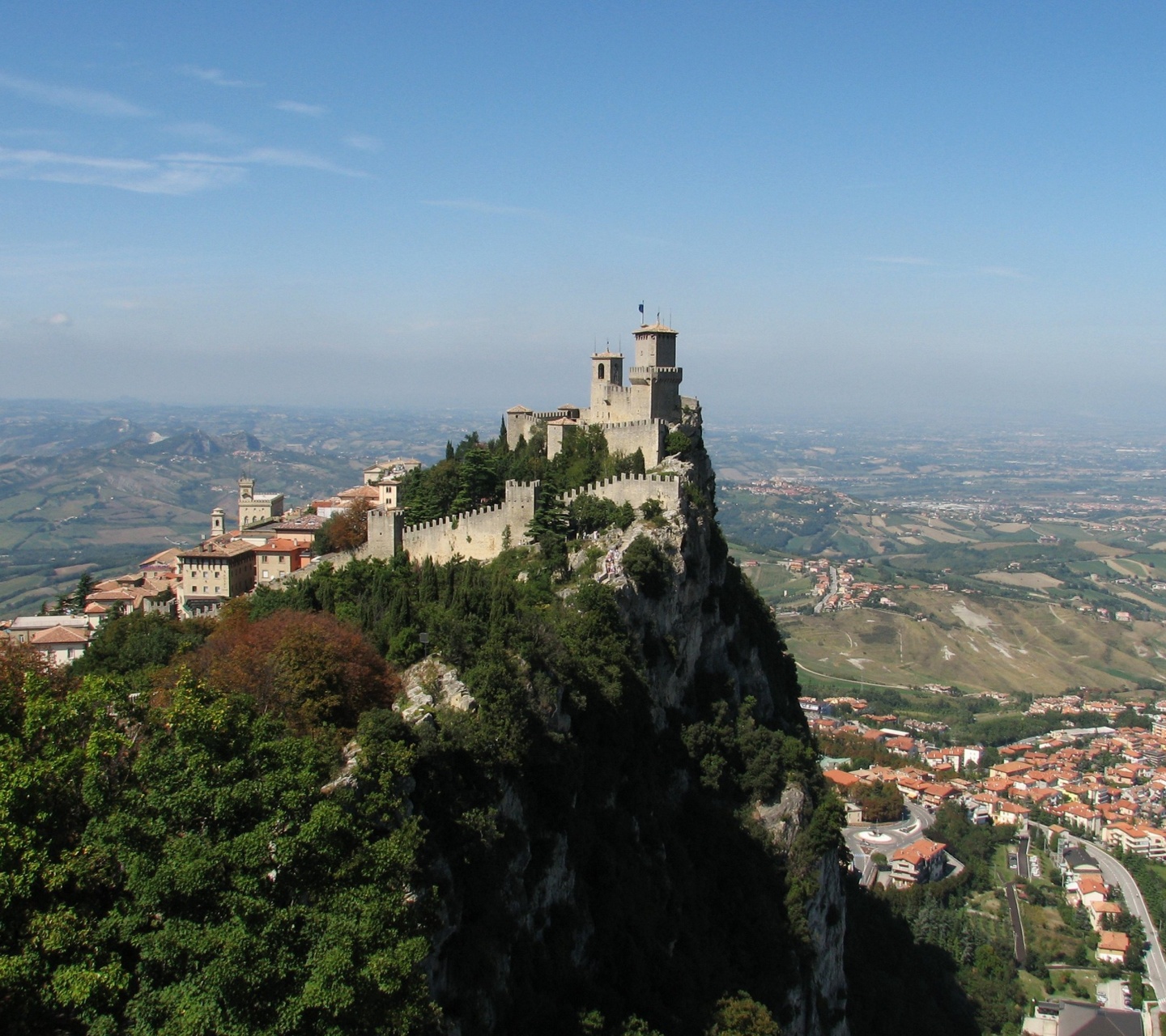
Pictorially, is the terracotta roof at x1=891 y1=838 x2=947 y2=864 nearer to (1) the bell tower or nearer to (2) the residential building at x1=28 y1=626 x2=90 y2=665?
(1) the bell tower

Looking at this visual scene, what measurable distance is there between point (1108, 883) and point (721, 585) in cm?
5669

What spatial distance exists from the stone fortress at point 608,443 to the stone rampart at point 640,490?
3 centimetres

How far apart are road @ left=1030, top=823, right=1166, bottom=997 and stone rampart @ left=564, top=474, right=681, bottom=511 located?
172ft

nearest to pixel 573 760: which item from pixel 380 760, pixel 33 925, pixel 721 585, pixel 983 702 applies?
pixel 380 760

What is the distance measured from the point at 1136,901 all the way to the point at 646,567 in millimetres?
66037

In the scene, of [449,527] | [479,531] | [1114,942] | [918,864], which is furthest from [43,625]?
[1114,942]

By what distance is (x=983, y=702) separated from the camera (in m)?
132

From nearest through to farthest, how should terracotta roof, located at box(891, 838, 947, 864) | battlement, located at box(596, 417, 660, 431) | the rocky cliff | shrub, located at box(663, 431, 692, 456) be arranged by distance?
the rocky cliff → battlement, located at box(596, 417, 660, 431) → shrub, located at box(663, 431, 692, 456) → terracotta roof, located at box(891, 838, 947, 864)

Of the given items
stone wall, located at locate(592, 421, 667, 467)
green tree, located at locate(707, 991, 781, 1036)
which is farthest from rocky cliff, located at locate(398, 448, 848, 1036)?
stone wall, located at locate(592, 421, 667, 467)

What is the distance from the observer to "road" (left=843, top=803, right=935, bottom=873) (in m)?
80.2

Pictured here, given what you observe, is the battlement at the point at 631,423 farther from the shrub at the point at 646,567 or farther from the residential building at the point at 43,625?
the residential building at the point at 43,625

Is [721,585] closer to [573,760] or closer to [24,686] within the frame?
[573,760]

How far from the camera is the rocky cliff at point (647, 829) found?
24.2 m

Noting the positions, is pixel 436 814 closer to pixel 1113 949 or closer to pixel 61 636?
pixel 61 636
